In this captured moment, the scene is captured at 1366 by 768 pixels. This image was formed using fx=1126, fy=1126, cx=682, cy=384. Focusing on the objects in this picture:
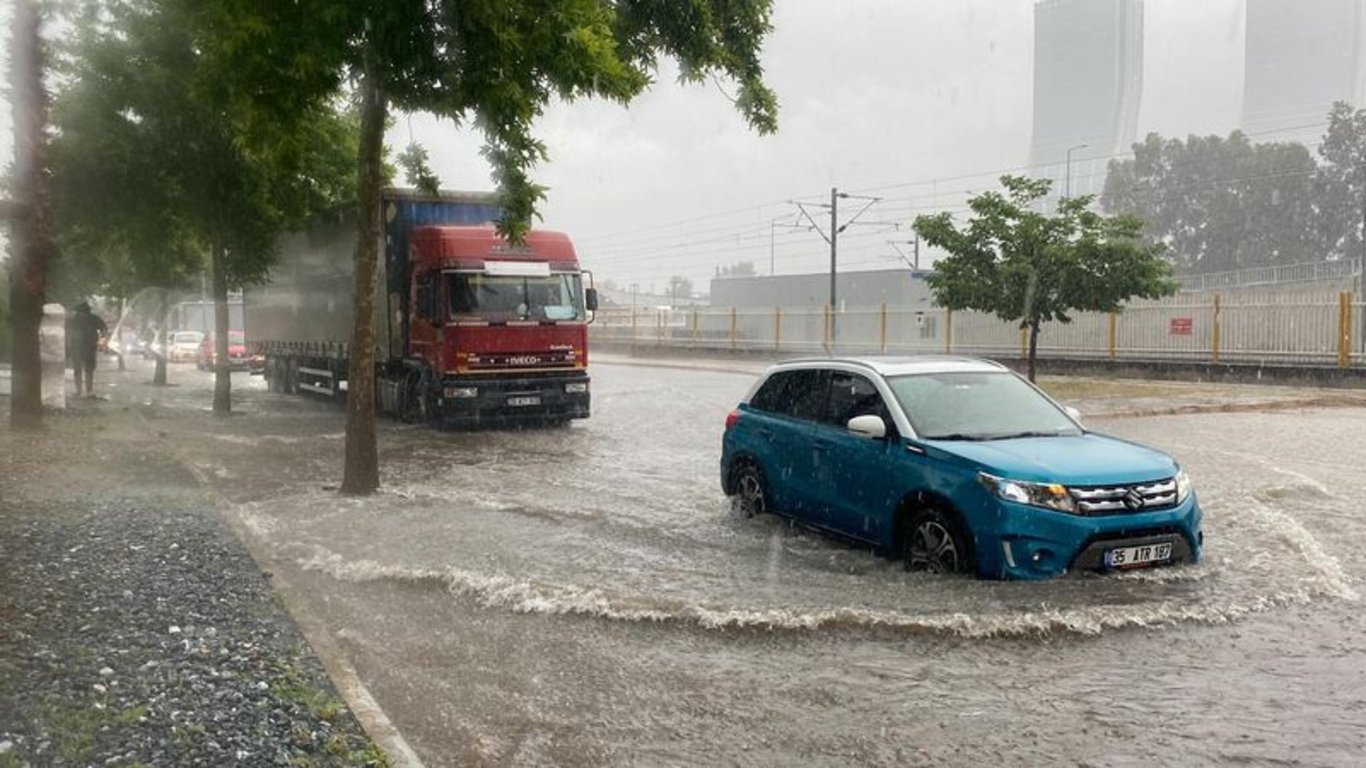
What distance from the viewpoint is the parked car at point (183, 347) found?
49094 millimetres

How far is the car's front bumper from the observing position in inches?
264

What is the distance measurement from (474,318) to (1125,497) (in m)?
11.7

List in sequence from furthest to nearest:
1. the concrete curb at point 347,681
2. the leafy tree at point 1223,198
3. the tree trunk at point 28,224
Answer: the leafy tree at point 1223,198
the tree trunk at point 28,224
the concrete curb at point 347,681

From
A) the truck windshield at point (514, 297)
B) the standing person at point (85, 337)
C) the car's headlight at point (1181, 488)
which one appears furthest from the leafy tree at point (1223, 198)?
the car's headlight at point (1181, 488)

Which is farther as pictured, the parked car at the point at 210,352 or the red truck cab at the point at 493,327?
the parked car at the point at 210,352

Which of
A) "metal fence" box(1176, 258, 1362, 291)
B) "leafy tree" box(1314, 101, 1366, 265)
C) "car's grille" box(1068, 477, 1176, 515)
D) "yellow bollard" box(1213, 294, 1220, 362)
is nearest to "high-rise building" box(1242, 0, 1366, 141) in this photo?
"leafy tree" box(1314, 101, 1366, 265)

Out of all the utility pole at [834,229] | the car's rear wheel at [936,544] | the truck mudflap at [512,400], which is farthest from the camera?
the utility pole at [834,229]

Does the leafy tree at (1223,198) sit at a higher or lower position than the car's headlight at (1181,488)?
higher

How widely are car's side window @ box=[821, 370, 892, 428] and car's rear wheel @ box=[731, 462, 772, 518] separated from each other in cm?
110

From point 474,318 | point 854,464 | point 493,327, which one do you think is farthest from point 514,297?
point 854,464

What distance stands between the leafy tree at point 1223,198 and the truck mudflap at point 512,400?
1746 inches

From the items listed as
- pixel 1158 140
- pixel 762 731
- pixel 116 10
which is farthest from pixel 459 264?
pixel 1158 140

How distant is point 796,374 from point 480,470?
5.38 meters

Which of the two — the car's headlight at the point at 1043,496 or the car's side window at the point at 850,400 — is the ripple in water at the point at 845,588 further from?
the car's side window at the point at 850,400
